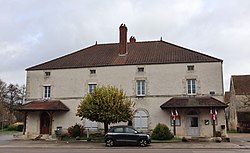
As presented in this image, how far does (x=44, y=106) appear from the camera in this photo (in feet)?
95.4

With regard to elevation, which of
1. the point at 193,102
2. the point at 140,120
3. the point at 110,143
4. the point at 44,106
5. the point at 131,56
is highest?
the point at 131,56

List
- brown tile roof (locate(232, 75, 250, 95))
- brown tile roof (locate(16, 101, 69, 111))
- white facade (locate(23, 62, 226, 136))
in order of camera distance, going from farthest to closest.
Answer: brown tile roof (locate(232, 75, 250, 95))
brown tile roof (locate(16, 101, 69, 111))
white facade (locate(23, 62, 226, 136))

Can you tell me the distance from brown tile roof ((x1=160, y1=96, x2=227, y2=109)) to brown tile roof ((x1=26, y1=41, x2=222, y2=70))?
363 centimetres

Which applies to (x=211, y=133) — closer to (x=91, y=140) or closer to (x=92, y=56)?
(x=91, y=140)

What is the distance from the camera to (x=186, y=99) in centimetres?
2736

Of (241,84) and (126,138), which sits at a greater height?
(241,84)

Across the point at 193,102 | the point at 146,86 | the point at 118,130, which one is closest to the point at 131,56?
the point at 146,86

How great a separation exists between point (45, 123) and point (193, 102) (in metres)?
14.8

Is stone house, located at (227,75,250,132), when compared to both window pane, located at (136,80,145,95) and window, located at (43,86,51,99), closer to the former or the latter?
window pane, located at (136,80,145,95)

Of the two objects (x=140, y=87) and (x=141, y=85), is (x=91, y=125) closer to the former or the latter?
(x=140, y=87)

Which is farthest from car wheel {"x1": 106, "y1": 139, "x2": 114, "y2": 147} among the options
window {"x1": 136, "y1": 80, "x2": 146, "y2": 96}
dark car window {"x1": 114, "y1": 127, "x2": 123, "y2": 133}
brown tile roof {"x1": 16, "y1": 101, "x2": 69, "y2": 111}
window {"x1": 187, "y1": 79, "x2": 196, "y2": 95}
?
window {"x1": 187, "y1": 79, "x2": 196, "y2": 95}

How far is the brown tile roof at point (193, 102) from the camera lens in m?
25.7

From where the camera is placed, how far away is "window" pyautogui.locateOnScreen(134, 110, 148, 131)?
28.1 meters

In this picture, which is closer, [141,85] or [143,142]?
[143,142]
